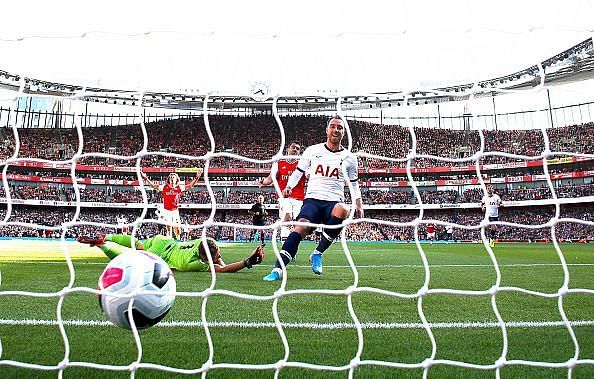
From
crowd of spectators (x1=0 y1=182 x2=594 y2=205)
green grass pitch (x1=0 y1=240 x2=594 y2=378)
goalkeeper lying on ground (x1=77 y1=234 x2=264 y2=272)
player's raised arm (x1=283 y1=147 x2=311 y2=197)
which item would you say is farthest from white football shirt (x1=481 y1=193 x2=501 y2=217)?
crowd of spectators (x1=0 y1=182 x2=594 y2=205)

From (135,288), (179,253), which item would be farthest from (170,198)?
(135,288)

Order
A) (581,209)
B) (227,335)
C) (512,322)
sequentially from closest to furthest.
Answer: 1. (227,335)
2. (512,322)
3. (581,209)

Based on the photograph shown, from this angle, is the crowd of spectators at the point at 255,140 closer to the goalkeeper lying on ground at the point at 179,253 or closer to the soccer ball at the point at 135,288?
the goalkeeper lying on ground at the point at 179,253

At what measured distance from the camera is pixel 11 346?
8.66 ft

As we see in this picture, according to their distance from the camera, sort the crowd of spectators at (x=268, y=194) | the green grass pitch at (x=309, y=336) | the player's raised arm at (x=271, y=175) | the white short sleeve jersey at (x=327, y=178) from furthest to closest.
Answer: the crowd of spectators at (x=268, y=194), the white short sleeve jersey at (x=327, y=178), the player's raised arm at (x=271, y=175), the green grass pitch at (x=309, y=336)

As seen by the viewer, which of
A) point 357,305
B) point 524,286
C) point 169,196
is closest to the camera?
point 357,305

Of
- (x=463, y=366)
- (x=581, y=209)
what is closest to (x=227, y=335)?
(x=463, y=366)

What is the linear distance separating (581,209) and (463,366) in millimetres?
41334

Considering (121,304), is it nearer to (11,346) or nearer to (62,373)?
(62,373)

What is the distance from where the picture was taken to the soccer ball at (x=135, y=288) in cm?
256

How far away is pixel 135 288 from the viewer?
2572 mm

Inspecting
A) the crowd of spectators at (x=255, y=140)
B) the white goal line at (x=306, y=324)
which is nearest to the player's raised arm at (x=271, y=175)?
the white goal line at (x=306, y=324)

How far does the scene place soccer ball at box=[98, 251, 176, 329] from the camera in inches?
101

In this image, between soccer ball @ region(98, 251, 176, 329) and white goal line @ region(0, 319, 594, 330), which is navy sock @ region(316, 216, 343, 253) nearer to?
white goal line @ region(0, 319, 594, 330)
